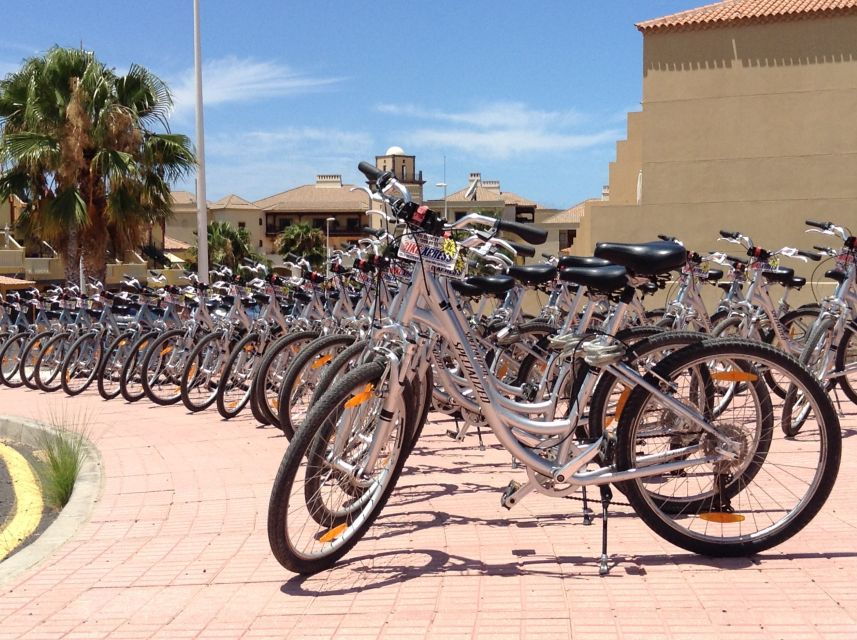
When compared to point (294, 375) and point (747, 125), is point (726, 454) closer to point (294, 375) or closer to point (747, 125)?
point (294, 375)

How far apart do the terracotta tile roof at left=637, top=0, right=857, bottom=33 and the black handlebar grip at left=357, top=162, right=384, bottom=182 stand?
1863 centimetres

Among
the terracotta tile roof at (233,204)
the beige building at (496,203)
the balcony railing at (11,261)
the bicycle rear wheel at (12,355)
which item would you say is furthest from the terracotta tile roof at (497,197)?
the bicycle rear wheel at (12,355)

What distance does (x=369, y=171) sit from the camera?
182 inches

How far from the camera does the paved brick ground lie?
3.45 m

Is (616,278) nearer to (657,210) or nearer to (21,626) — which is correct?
(21,626)

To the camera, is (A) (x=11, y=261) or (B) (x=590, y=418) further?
(A) (x=11, y=261)

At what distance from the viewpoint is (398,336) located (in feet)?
13.0

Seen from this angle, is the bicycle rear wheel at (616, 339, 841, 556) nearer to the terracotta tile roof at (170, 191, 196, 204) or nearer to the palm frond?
the palm frond

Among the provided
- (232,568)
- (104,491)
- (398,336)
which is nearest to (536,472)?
(398,336)

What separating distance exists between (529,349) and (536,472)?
82.2 inches

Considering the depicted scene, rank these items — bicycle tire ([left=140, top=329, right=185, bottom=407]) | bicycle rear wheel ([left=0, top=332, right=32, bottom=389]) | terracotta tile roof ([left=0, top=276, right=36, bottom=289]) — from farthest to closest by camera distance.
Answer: terracotta tile roof ([left=0, top=276, right=36, bottom=289])
bicycle rear wheel ([left=0, top=332, right=32, bottom=389])
bicycle tire ([left=140, top=329, right=185, bottom=407])

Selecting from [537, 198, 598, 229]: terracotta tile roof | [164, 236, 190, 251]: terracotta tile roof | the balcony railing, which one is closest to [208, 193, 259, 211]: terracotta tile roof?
[164, 236, 190, 251]: terracotta tile roof

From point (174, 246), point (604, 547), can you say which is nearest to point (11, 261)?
point (174, 246)

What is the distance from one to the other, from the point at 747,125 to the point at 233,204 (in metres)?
59.6
